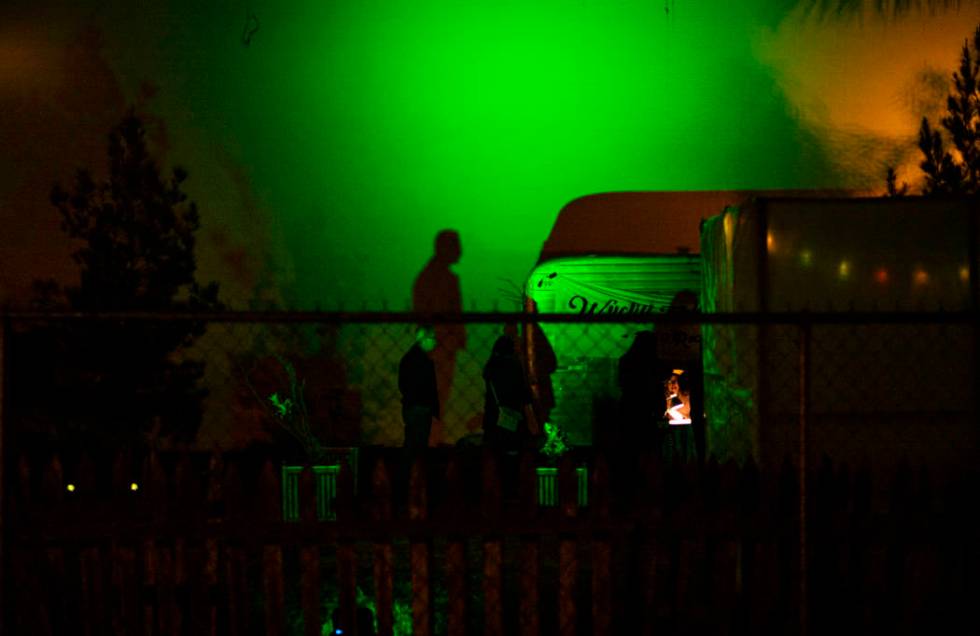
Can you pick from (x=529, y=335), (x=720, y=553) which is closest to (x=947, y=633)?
(x=720, y=553)

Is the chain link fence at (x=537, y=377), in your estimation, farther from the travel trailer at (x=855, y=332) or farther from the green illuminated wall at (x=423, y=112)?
the green illuminated wall at (x=423, y=112)

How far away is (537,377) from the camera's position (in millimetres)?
8578

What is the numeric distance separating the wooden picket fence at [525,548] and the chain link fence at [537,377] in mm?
414

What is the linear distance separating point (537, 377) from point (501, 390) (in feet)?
3.48

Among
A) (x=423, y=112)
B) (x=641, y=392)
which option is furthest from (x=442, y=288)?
(x=641, y=392)

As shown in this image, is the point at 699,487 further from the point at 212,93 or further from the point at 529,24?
the point at 212,93

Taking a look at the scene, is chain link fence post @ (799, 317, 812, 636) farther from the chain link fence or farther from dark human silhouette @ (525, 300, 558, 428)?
dark human silhouette @ (525, 300, 558, 428)

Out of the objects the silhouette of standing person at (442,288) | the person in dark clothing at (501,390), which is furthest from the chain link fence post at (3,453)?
the silhouette of standing person at (442,288)

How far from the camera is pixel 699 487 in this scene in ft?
12.7

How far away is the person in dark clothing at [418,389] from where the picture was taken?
754 cm

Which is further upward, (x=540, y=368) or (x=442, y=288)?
(x=442, y=288)

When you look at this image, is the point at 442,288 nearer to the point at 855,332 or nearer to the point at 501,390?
the point at 501,390

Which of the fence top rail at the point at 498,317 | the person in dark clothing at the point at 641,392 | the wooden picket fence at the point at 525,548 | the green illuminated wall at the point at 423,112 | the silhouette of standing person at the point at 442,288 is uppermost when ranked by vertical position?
the green illuminated wall at the point at 423,112

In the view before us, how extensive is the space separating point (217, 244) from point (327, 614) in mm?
4922
